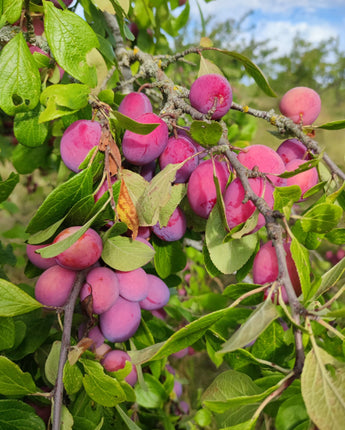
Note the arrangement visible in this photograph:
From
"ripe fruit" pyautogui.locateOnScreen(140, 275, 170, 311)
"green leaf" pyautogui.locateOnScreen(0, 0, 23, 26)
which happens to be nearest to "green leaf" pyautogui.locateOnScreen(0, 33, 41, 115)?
"green leaf" pyautogui.locateOnScreen(0, 0, 23, 26)

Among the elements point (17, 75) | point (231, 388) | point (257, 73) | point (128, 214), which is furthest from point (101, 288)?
point (257, 73)

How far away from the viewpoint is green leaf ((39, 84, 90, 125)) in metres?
0.49

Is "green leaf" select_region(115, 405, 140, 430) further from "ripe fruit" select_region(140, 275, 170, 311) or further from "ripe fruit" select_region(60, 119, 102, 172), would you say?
"ripe fruit" select_region(60, 119, 102, 172)

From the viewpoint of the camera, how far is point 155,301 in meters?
0.66

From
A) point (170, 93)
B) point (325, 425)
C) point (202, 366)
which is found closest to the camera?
point (325, 425)

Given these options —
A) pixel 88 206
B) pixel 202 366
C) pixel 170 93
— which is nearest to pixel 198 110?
pixel 170 93

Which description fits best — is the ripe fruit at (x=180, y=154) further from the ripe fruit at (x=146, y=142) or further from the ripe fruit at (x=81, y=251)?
the ripe fruit at (x=81, y=251)

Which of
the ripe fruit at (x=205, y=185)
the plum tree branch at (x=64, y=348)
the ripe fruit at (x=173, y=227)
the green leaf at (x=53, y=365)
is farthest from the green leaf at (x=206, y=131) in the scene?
the green leaf at (x=53, y=365)

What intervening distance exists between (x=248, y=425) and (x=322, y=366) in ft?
0.31

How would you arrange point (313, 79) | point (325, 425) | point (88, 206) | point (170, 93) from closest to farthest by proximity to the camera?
point (325, 425) < point (88, 206) < point (170, 93) < point (313, 79)

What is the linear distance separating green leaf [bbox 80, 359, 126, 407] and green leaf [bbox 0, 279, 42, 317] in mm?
107

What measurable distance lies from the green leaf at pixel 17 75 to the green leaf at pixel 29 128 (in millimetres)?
49

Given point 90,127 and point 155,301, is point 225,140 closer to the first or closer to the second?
point 90,127

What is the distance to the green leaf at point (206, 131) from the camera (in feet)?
1.47
